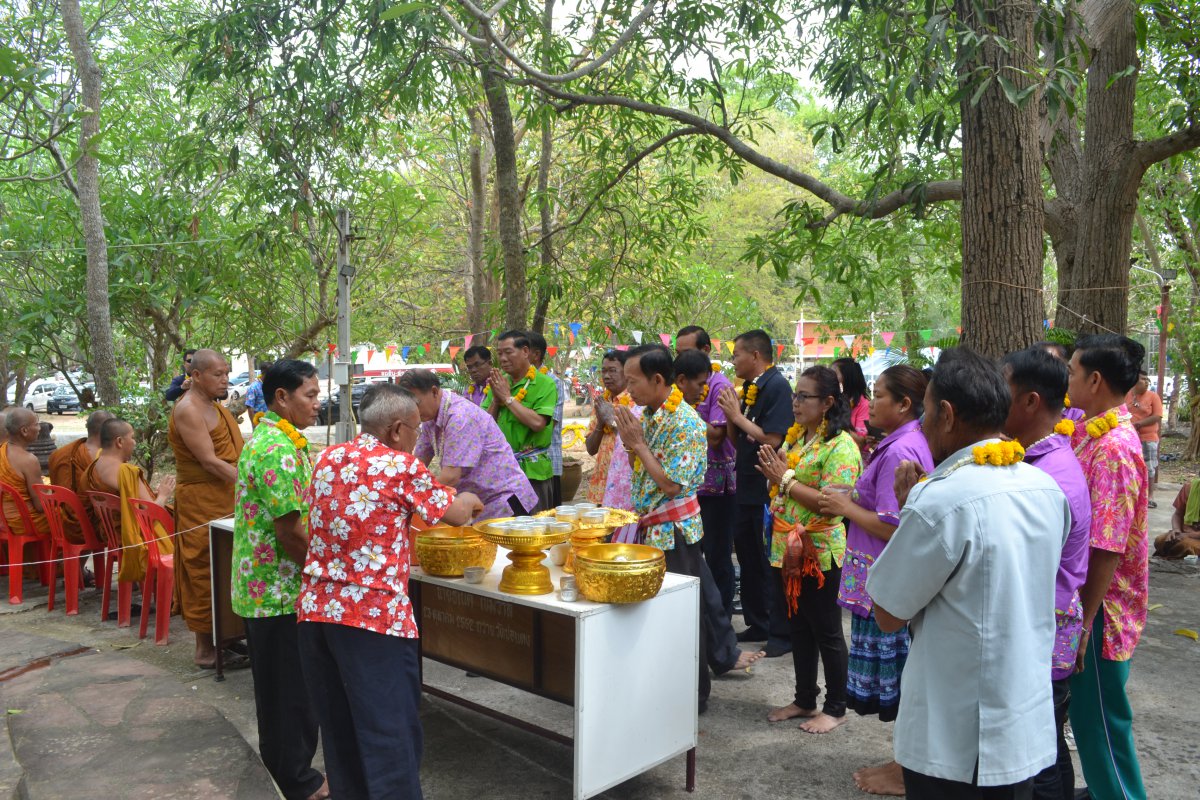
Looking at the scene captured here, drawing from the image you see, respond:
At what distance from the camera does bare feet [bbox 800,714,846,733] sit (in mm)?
4270

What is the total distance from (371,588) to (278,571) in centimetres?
77

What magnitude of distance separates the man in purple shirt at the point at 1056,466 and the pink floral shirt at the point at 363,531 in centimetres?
A: 186

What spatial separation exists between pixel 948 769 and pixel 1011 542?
0.58 m

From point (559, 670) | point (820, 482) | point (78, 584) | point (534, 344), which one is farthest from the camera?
point (78, 584)

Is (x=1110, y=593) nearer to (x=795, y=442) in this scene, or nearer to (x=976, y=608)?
(x=976, y=608)

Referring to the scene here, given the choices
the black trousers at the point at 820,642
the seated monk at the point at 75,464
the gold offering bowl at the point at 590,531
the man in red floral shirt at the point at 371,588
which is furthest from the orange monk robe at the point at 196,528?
the black trousers at the point at 820,642

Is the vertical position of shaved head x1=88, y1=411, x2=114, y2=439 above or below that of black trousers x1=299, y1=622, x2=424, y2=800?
above

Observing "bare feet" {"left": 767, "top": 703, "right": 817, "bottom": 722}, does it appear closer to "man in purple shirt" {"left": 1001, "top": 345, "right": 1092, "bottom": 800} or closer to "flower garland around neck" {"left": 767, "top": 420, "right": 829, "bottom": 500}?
"flower garland around neck" {"left": 767, "top": 420, "right": 829, "bottom": 500}

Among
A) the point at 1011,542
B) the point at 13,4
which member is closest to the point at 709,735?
the point at 1011,542

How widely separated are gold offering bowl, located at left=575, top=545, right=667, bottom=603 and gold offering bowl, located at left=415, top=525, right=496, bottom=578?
1.82ft

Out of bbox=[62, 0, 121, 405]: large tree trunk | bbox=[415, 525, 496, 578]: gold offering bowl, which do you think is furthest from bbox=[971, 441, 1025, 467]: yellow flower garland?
bbox=[62, 0, 121, 405]: large tree trunk

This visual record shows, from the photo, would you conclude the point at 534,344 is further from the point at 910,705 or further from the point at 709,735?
the point at 910,705

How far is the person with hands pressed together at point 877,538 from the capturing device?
137 inches

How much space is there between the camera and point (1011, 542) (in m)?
2.18
